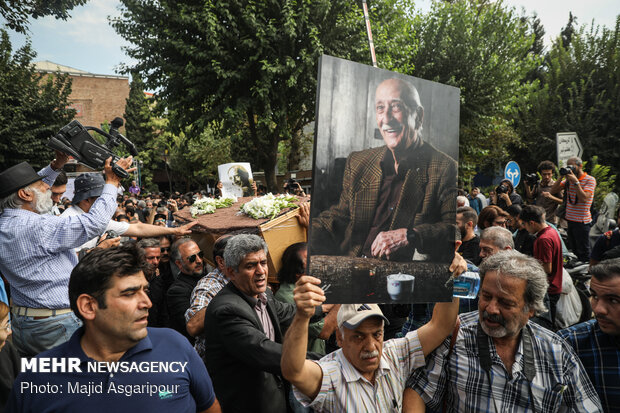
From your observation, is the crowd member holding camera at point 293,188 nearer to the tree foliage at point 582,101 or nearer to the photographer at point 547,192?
the photographer at point 547,192

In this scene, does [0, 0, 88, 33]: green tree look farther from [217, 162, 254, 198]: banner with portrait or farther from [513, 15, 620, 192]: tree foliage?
[513, 15, 620, 192]: tree foliage

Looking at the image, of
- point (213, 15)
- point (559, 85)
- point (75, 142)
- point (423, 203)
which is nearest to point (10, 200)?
point (75, 142)

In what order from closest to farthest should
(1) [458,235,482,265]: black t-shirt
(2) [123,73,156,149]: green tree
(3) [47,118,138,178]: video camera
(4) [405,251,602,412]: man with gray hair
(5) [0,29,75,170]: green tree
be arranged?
1. (4) [405,251,602,412]: man with gray hair
2. (3) [47,118,138,178]: video camera
3. (1) [458,235,482,265]: black t-shirt
4. (5) [0,29,75,170]: green tree
5. (2) [123,73,156,149]: green tree

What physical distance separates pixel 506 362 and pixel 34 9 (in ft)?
43.6

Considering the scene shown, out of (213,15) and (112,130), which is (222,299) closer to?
(112,130)

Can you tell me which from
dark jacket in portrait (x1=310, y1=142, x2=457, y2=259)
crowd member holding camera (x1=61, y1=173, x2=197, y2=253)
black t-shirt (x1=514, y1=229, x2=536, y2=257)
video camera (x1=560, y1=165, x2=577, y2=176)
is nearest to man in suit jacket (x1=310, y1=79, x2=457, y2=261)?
dark jacket in portrait (x1=310, y1=142, x2=457, y2=259)

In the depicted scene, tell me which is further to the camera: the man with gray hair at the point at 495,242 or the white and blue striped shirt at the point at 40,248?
the man with gray hair at the point at 495,242

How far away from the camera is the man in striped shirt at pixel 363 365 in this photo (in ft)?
6.79

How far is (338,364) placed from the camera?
2.18 meters

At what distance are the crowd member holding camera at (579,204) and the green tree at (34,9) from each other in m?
12.1

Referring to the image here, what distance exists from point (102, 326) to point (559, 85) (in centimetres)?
2574

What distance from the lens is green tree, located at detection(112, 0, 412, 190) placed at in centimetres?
1260

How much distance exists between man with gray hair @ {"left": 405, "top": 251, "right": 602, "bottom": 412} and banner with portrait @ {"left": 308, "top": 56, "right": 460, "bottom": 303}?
0.32 m

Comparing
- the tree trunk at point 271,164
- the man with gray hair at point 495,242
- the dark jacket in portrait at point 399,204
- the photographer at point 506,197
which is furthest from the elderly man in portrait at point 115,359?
the tree trunk at point 271,164
